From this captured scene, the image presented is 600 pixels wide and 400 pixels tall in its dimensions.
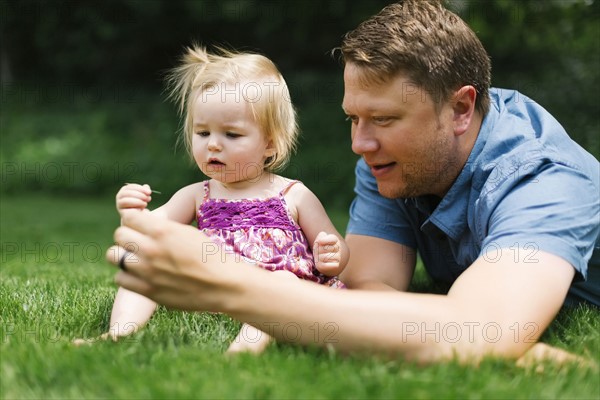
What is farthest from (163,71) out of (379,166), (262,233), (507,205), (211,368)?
(211,368)

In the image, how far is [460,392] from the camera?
6.45ft

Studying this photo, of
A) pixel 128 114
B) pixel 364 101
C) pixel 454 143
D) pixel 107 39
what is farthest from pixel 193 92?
pixel 107 39

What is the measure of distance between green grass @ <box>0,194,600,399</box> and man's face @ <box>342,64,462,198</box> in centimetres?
76

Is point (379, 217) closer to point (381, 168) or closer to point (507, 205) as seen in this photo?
point (381, 168)

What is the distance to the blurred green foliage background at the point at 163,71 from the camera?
1055 centimetres

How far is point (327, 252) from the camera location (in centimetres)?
298

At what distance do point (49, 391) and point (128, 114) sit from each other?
38.5 feet

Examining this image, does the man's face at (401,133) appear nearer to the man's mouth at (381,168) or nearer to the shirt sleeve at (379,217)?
the man's mouth at (381,168)

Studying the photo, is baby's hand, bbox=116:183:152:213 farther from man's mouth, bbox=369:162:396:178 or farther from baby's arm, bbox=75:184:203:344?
man's mouth, bbox=369:162:396:178

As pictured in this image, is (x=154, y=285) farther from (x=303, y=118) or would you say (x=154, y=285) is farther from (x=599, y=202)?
(x=303, y=118)

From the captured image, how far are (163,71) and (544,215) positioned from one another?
8.29m

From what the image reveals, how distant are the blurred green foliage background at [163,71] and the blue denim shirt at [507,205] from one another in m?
5.29

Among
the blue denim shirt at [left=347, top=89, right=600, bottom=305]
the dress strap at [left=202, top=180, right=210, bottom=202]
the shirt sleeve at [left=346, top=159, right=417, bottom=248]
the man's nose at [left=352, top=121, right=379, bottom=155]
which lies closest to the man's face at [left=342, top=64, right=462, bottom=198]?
the man's nose at [left=352, top=121, right=379, bottom=155]

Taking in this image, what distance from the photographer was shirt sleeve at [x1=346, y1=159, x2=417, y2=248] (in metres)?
3.54
